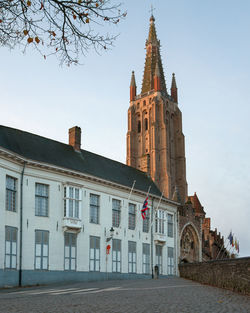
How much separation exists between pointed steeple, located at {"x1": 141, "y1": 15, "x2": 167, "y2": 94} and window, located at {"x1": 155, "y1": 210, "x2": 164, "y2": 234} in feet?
223

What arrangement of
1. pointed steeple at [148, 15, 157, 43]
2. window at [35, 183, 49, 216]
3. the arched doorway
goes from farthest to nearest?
pointed steeple at [148, 15, 157, 43]
the arched doorway
window at [35, 183, 49, 216]

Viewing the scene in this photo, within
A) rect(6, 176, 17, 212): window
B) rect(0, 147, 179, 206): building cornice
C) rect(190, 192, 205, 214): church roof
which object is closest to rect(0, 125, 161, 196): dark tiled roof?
rect(0, 147, 179, 206): building cornice

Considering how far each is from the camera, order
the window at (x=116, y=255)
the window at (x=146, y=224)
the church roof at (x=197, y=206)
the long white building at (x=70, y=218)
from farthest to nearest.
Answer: the church roof at (x=197, y=206)
the window at (x=146, y=224)
the window at (x=116, y=255)
the long white building at (x=70, y=218)

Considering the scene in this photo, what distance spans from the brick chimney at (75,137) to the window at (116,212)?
16.1 ft

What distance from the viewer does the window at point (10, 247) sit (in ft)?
82.0

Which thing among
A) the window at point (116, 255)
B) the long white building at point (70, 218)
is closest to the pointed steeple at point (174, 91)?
the long white building at point (70, 218)

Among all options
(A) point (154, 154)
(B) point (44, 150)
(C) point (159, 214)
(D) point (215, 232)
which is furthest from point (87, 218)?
(A) point (154, 154)

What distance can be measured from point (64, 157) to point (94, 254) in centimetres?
683

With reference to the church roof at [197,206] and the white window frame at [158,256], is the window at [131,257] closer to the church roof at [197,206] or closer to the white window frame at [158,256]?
the white window frame at [158,256]

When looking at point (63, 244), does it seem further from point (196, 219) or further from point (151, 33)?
point (151, 33)

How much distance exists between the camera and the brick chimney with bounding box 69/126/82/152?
113 feet

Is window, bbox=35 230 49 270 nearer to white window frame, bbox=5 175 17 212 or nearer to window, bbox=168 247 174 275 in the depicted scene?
white window frame, bbox=5 175 17 212

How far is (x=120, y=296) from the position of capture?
55.5 feet

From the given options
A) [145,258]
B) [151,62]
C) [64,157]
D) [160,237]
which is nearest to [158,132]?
[151,62]
